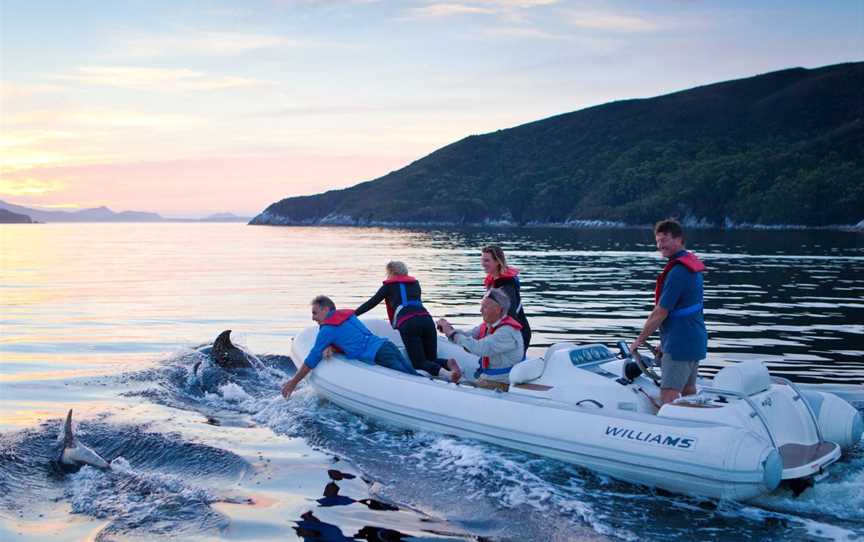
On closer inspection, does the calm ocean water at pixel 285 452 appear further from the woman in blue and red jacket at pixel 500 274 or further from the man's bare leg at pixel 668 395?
the woman in blue and red jacket at pixel 500 274

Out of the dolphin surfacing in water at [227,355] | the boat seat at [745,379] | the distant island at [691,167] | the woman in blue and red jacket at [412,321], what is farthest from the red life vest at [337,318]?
the distant island at [691,167]

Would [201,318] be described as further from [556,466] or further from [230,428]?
[556,466]

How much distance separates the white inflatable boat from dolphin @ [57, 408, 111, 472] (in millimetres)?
3089

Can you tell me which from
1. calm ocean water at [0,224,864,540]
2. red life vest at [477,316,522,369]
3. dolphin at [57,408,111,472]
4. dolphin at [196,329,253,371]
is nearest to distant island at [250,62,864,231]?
calm ocean water at [0,224,864,540]

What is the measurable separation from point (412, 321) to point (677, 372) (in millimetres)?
3784

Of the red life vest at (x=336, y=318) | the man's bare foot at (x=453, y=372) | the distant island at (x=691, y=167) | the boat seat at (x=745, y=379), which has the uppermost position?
the distant island at (x=691, y=167)

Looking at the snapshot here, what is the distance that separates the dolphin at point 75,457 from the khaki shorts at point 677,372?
5.48m

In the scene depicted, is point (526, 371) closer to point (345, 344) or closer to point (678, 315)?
point (678, 315)

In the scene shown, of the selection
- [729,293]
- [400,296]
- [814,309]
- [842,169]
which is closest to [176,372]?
[400,296]

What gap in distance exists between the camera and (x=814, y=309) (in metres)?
20.3

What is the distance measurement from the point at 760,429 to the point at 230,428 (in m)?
5.82

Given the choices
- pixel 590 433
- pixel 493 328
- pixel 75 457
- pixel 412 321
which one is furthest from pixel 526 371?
pixel 75 457

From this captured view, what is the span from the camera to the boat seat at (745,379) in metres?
7.51

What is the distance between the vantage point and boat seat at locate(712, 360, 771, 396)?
7.51 metres
